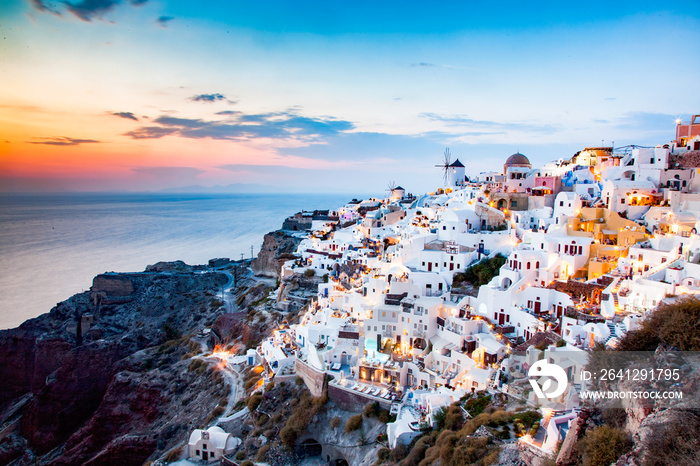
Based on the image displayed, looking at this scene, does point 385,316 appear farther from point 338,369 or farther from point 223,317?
point 223,317

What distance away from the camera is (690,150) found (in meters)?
25.2

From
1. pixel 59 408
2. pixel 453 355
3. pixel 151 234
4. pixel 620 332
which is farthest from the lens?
pixel 151 234

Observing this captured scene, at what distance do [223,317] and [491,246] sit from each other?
22.3 metres

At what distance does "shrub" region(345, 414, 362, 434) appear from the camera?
18.0 m

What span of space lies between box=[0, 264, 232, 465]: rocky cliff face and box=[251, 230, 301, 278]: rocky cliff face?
5474mm

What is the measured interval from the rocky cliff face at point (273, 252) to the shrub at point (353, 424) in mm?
28132

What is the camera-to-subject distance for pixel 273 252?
159 ft

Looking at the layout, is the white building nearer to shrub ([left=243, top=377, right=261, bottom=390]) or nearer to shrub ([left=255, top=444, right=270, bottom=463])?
shrub ([left=255, top=444, right=270, bottom=463])

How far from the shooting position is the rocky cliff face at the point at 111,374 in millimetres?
26484

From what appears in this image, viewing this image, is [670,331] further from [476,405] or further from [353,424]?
[353,424]

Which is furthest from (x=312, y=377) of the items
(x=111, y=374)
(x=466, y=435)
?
(x=111, y=374)

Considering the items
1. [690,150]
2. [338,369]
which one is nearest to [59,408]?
[338,369]

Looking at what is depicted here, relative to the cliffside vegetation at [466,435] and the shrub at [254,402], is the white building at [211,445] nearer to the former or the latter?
the shrub at [254,402]

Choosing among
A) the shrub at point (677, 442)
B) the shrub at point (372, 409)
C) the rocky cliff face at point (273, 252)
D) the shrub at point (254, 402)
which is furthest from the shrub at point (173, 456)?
the rocky cliff face at point (273, 252)
